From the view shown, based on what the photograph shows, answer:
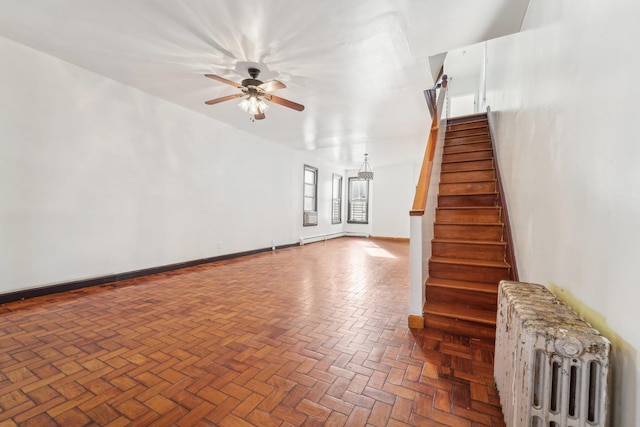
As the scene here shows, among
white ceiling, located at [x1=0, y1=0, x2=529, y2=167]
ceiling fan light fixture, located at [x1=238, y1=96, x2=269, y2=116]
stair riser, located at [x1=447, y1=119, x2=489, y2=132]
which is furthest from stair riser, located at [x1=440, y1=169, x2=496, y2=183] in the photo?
ceiling fan light fixture, located at [x1=238, y1=96, x2=269, y2=116]

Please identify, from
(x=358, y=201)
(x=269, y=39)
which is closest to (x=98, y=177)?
(x=269, y=39)

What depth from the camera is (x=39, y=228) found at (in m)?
2.86

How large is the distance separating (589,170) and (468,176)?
8.53 feet

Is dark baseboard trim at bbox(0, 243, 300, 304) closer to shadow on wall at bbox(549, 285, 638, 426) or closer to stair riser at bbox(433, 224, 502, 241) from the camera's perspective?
stair riser at bbox(433, 224, 502, 241)

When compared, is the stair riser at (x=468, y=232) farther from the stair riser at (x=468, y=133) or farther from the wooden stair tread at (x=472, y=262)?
the stair riser at (x=468, y=133)

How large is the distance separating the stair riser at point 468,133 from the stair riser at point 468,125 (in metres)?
0.06

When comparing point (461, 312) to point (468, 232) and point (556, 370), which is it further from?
point (556, 370)

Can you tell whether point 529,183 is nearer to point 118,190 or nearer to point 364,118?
point 364,118

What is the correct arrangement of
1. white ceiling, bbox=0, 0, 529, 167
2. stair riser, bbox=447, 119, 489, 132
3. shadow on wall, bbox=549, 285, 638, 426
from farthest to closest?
stair riser, bbox=447, 119, 489, 132 → white ceiling, bbox=0, 0, 529, 167 → shadow on wall, bbox=549, 285, 638, 426

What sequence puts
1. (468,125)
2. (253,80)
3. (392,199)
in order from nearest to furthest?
1. (253,80)
2. (468,125)
3. (392,199)

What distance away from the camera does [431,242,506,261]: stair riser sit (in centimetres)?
262

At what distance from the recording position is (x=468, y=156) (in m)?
3.90

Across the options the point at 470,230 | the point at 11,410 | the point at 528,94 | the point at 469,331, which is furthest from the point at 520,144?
the point at 11,410

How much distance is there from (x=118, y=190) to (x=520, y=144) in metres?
4.61
